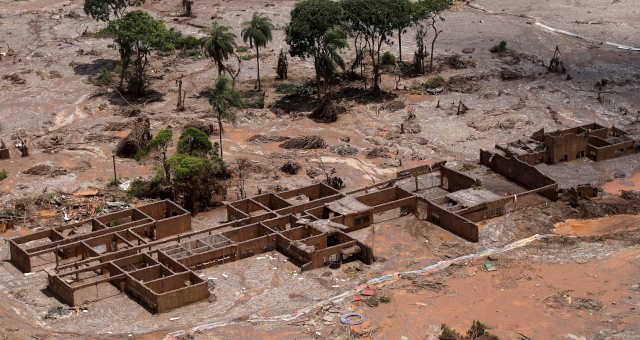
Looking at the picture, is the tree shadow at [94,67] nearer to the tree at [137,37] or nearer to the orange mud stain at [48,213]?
the tree at [137,37]

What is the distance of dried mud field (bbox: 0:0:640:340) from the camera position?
37.7m

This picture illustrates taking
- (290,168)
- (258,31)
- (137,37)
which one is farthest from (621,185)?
(137,37)

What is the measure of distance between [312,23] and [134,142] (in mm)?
17127

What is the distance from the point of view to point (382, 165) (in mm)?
54812

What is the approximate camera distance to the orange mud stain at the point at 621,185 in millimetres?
51156

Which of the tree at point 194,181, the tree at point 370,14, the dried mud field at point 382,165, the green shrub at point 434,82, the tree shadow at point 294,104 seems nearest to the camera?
the dried mud field at point 382,165

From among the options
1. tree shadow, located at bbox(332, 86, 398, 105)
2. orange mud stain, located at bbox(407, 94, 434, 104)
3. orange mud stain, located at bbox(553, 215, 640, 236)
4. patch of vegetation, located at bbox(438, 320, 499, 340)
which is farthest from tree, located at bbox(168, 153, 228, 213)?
orange mud stain, located at bbox(407, 94, 434, 104)

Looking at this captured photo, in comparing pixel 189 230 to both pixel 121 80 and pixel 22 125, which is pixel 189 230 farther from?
pixel 121 80

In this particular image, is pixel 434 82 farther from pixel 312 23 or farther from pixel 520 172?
pixel 520 172

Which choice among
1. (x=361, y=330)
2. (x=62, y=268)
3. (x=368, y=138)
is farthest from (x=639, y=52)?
(x=62, y=268)

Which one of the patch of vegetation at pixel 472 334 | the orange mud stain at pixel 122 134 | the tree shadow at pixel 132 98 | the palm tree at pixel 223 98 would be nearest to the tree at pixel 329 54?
the palm tree at pixel 223 98

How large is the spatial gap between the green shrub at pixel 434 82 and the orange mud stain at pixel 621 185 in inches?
781

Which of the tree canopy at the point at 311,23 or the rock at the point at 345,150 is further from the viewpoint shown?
the tree canopy at the point at 311,23

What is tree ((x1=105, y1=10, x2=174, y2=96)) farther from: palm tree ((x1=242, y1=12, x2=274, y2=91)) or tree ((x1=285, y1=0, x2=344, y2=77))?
tree ((x1=285, y1=0, x2=344, y2=77))
